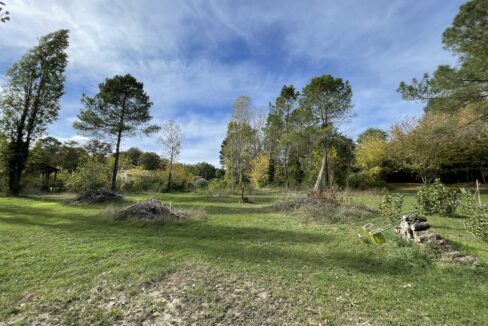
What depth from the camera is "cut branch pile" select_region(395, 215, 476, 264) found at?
4059 millimetres

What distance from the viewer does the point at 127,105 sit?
1966 centimetres

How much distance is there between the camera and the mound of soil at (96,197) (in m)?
13.2

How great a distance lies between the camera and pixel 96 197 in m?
13.3

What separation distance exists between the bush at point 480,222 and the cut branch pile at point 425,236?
901mm

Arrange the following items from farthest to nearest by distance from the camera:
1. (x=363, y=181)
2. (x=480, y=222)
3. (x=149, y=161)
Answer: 1. (x=149, y=161)
2. (x=363, y=181)
3. (x=480, y=222)

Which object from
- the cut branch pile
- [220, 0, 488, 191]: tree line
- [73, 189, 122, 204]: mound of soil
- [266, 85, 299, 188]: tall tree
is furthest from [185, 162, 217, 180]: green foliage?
the cut branch pile

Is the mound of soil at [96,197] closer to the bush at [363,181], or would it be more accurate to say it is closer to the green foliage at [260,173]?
the green foliage at [260,173]

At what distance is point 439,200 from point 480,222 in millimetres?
3646

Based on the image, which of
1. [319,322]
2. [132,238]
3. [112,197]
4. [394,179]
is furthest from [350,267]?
[394,179]

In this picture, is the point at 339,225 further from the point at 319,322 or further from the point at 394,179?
the point at 394,179

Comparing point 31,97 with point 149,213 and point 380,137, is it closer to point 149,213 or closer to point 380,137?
point 149,213

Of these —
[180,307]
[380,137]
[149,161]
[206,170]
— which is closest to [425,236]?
[180,307]

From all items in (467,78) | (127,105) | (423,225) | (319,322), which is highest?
(127,105)

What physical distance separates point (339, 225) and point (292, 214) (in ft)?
7.58
